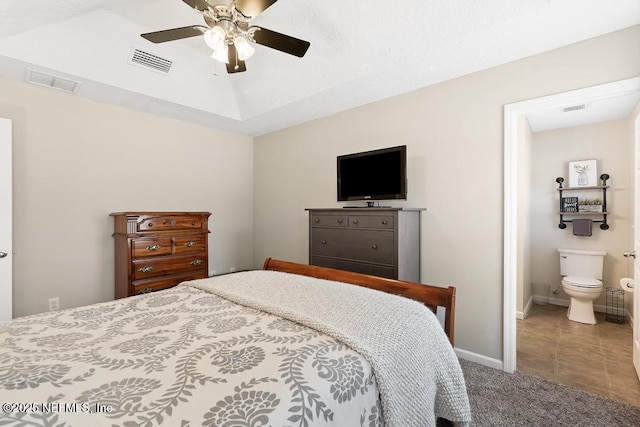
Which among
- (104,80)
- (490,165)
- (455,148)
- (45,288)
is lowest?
(45,288)

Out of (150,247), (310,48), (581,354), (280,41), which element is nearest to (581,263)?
(581,354)

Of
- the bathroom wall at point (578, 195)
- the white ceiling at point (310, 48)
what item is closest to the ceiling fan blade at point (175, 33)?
the white ceiling at point (310, 48)

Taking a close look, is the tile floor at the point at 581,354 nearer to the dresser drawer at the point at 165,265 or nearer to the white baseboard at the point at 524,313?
the white baseboard at the point at 524,313

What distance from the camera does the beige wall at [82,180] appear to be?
2.83 m

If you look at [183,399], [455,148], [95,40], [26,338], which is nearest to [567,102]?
[455,148]

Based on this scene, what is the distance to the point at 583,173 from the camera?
387cm

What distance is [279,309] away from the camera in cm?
136

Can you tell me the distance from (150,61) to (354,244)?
2.63m

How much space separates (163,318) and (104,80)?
8.35ft

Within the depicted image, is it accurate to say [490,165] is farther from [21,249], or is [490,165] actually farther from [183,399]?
[21,249]

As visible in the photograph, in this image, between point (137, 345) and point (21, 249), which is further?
point (21, 249)

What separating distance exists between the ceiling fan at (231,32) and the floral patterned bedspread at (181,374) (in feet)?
5.20

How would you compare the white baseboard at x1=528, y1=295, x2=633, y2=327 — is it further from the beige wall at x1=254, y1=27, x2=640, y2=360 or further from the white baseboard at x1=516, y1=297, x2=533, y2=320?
the beige wall at x1=254, y1=27, x2=640, y2=360

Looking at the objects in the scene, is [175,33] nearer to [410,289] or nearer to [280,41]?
[280,41]
